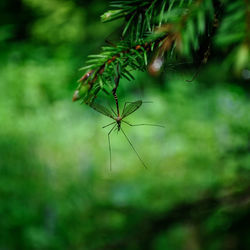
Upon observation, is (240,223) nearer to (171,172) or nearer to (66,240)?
(66,240)

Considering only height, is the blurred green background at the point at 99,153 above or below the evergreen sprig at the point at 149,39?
above

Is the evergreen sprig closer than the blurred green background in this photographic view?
Yes

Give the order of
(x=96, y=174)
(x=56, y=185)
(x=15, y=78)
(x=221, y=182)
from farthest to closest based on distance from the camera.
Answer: (x=15, y=78), (x=96, y=174), (x=56, y=185), (x=221, y=182)

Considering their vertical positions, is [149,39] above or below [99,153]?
below

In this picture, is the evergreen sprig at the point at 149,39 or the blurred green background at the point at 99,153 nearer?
the evergreen sprig at the point at 149,39

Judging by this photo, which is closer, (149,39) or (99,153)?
(149,39)

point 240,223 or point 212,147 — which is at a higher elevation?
point 212,147

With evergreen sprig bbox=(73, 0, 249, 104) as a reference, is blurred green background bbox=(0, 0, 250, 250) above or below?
above

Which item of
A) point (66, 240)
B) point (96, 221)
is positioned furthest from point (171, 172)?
point (66, 240)
